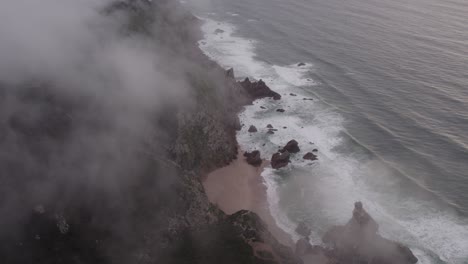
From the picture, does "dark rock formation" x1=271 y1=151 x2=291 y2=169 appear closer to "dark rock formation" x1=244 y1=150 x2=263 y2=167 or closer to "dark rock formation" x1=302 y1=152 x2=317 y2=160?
"dark rock formation" x1=244 y1=150 x2=263 y2=167

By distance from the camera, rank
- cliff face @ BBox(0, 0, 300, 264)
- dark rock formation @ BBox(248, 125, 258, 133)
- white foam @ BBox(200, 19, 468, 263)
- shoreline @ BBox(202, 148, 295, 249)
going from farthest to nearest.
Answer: dark rock formation @ BBox(248, 125, 258, 133) → shoreline @ BBox(202, 148, 295, 249) → white foam @ BBox(200, 19, 468, 263) → cliff face @ BBox(0, 0, 300, 264)

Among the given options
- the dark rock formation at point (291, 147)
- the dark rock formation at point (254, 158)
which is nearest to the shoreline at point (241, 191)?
the dark rock formation at point (254, 158)

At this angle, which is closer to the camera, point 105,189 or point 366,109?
point 105,189

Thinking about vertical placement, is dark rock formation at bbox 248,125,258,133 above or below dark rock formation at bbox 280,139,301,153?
below

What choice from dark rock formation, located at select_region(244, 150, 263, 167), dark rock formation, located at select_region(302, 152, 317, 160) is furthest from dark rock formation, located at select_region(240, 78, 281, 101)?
dark rock formation, located at select_region(244, 150, 263, 167)

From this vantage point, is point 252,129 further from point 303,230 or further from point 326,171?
point 303,230

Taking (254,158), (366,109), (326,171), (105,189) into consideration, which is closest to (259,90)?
(366,109)

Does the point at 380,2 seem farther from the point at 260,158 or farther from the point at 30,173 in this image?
the point at 30,173

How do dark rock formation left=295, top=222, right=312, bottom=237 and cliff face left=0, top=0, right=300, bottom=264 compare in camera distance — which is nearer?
cliff face left=0, top=0, right=300, bottom=264
